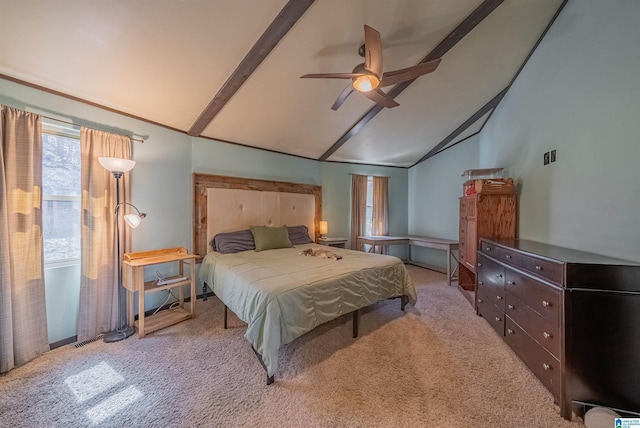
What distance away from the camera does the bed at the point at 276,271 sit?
1.86 m

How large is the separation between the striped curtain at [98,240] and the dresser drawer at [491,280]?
391 cm

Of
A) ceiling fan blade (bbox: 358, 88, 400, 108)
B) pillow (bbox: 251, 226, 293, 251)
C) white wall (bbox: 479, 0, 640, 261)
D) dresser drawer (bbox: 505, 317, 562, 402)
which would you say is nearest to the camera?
dresser drawer (bbox: 505, 317, 562, 402)

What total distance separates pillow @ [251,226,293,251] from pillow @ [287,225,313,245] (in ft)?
1.11

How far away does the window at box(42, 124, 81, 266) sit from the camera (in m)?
2.24

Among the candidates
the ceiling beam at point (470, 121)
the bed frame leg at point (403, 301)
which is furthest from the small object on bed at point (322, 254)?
the ceiling beam at point (470, 121)

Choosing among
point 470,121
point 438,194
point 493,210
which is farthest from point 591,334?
point 438,194

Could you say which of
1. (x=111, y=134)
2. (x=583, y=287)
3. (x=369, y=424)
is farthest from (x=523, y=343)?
(x=111, y=134)

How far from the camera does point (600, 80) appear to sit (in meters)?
1.91

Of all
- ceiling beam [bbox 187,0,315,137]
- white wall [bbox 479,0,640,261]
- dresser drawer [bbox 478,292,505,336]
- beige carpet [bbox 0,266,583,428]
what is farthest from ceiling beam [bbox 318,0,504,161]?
beige carpet [bbox 0,266,583,428]

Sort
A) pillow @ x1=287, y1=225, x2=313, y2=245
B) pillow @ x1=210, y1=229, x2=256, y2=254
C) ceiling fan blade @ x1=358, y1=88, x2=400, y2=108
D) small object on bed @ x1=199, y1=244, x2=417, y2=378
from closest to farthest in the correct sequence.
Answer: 1. small object on bed @ x1=199, y1=244, x2=417, y2=378
2. ceiling fan blade @ x1=358, y1=88, x2=400, y2=108
3. pillow @ x1=210, y1=229, x2=256, y2=254
4. pillow @ x1=287, y1=225, x2=313, y2=245

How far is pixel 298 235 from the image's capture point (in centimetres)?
430

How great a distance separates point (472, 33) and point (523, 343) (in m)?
3.00

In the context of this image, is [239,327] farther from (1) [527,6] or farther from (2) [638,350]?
(1) [527,6]

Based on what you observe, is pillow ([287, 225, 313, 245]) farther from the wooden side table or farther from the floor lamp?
the floor lamp
